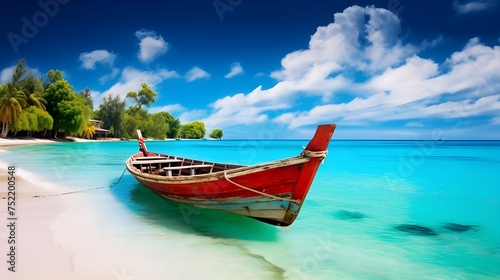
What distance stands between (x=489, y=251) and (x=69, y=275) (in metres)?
7.87

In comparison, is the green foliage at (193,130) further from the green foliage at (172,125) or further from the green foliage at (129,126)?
the green foliage at (129,126)

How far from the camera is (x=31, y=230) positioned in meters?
5.81

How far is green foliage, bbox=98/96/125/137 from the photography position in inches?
2591

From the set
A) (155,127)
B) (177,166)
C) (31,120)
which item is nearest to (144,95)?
(155,127)

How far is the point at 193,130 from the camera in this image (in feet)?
416

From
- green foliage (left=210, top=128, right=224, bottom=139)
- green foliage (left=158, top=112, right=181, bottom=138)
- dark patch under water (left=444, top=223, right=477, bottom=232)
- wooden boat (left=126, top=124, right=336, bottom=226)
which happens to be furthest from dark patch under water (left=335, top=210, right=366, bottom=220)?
green foliage (left=210, top=128, right=224, bottom=139)

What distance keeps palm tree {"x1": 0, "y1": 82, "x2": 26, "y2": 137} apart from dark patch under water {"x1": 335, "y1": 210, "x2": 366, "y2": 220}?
144 feet

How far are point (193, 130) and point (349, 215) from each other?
12158cm

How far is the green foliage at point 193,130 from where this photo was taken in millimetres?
126094

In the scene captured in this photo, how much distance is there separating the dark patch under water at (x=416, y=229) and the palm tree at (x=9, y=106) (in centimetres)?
4560

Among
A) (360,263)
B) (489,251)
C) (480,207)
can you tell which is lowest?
(360,263)

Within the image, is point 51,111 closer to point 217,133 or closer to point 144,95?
point 144,95

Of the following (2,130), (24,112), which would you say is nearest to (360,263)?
(24,112)

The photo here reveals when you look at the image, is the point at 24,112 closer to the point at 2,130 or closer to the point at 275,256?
the point at 2,130
